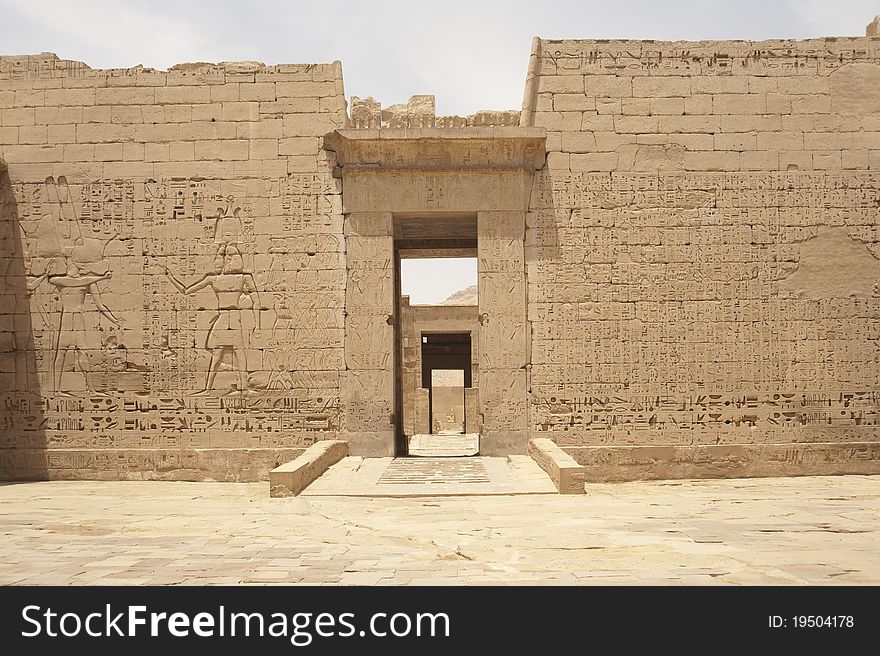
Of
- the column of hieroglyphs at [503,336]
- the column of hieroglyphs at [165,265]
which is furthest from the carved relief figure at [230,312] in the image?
the column of hieroglyphs at [503,336]

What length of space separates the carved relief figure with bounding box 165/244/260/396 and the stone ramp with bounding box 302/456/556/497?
6.01ft

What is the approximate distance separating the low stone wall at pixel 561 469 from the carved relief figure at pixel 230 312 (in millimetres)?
3590

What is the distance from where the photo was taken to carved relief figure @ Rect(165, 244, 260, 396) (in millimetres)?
9766

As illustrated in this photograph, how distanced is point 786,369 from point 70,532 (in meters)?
7.60

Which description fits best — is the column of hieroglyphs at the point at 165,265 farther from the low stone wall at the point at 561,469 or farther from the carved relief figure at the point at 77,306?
the low stone wall at the point at 561,469

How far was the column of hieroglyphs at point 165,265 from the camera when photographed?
9734mm

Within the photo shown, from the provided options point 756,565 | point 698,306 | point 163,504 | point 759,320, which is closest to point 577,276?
point 698,306

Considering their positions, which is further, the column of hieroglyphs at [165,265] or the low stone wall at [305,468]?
the column of hieroglyphs at [165,265]

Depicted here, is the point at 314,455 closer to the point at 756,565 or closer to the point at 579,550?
the point at 579,550

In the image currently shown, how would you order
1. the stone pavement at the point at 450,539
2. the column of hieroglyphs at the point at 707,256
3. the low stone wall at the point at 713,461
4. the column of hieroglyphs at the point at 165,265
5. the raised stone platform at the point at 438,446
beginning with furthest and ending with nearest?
1. the raised stone platform at the point at 438,446
2. the column of hieroglyphs at the point at 165,265
3. the column of hieroglyphs at the point at 707,256
4. the low stone wall at the point at 713,461
5. the stone pavement at the point at 450,539

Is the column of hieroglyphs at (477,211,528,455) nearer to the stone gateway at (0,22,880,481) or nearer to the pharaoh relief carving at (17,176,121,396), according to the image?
the stone gateway at (0,22,880,481)

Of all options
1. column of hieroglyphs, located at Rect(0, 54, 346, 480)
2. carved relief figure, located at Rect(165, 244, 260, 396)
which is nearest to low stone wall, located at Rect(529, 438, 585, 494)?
column of hieroglyphs, located at Rect(0, 54, 346, 480)

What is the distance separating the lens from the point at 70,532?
5.66 metres

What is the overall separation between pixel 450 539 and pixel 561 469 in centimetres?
237
